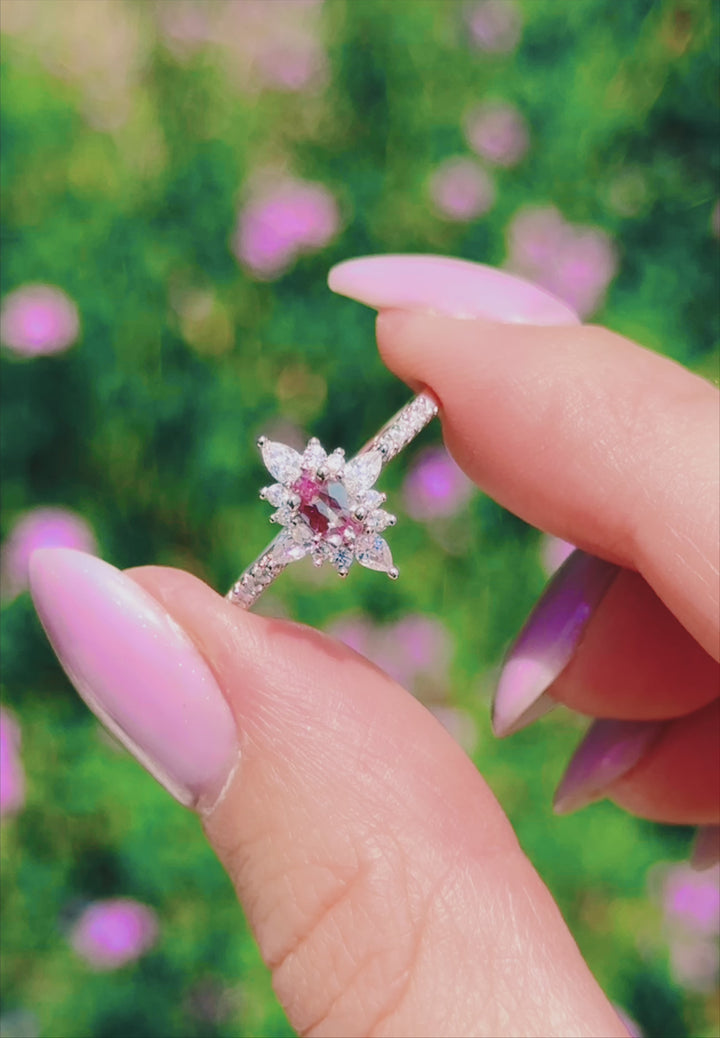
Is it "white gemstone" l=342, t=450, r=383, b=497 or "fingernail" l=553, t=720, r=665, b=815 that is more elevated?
"white gemstone" l=342, t=450, r=383, b=497

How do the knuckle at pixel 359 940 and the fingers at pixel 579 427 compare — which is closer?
the knuckle at pixel 359 940

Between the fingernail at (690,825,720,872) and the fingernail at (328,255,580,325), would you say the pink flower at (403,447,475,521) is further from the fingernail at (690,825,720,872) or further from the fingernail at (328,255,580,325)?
the fingernail at (690,825,720,872)

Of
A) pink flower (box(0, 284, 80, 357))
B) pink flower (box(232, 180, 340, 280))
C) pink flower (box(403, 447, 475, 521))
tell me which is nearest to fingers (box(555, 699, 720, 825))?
pink flower (box(403, 447, 475, 521))

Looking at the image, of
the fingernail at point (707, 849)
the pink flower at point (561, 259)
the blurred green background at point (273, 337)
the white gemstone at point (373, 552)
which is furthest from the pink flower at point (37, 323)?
the fingernail at point (707, 849)

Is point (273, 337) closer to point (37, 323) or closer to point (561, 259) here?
point (37, 323)

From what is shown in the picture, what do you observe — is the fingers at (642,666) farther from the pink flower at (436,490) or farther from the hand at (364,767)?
the pink flower at (436,490)

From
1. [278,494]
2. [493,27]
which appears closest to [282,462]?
[278,494]
